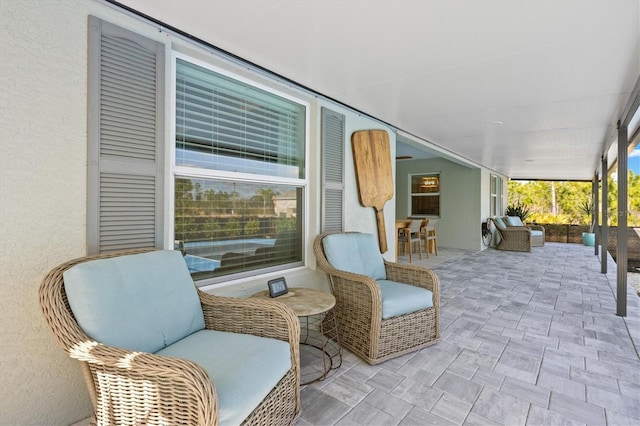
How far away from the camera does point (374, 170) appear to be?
3.87 meters

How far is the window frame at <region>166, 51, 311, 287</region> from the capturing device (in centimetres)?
212

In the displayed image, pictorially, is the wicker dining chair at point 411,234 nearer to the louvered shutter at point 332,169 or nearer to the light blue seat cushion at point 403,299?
the louvered shutter at point 332,169

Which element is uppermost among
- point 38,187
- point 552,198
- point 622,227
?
point 552,198

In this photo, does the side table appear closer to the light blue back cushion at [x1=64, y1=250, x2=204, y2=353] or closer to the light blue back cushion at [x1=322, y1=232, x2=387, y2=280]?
the light blue back cushion at [x1=322, y1=232, x2=387, y2=280]

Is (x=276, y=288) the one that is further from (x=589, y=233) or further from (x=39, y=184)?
(x=589, y=233)

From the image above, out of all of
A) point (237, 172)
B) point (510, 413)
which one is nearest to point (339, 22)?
point (237, 172)

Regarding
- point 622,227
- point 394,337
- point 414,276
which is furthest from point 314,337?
point 622,227

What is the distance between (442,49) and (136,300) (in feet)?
8.08

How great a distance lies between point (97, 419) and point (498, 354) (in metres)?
2.68

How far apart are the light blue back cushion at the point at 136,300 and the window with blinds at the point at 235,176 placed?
0.57 metres

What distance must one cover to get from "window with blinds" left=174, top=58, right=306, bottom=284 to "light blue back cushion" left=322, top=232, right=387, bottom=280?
440 mm

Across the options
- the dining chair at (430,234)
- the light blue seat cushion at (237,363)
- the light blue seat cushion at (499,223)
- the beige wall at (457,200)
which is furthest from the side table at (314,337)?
the light blue seat cushion at (499,223)

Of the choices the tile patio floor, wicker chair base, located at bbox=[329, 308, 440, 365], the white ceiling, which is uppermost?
the white ceiling

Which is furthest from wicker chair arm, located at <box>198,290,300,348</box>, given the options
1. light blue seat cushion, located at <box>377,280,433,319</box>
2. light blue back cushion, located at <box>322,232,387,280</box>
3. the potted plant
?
the potted plant
